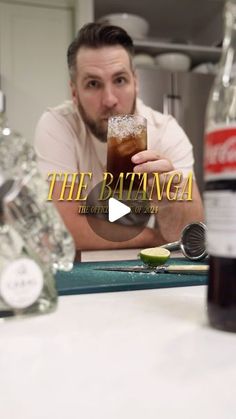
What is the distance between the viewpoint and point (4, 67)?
1876mm

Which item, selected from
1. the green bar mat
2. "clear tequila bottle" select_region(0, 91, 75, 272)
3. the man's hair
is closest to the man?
the man's hair

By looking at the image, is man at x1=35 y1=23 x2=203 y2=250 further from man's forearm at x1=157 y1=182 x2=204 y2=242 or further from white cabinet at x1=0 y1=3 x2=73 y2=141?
white cabinet at x1=0 y1=3 x2=73 y2=141

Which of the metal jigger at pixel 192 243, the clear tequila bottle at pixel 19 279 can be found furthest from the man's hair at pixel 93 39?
the clear tequila bottle at pixel 19 279

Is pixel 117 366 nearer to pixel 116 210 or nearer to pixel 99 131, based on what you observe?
pixel 116 210

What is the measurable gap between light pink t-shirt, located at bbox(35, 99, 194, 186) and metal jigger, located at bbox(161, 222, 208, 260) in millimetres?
565

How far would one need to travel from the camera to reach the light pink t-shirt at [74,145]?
144 cm

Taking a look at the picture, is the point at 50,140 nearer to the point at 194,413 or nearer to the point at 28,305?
the point at 28,305

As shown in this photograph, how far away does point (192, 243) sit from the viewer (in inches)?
34.3

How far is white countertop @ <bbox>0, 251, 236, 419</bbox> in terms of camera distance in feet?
0.89

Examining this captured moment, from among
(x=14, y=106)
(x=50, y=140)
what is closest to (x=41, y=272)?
(x=50, y=140)

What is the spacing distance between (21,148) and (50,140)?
42.2 inches

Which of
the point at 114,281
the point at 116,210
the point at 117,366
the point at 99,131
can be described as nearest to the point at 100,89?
the point at 99,131

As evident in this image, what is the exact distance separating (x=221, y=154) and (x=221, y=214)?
53mm

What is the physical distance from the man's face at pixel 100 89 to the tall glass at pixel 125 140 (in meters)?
0.37
